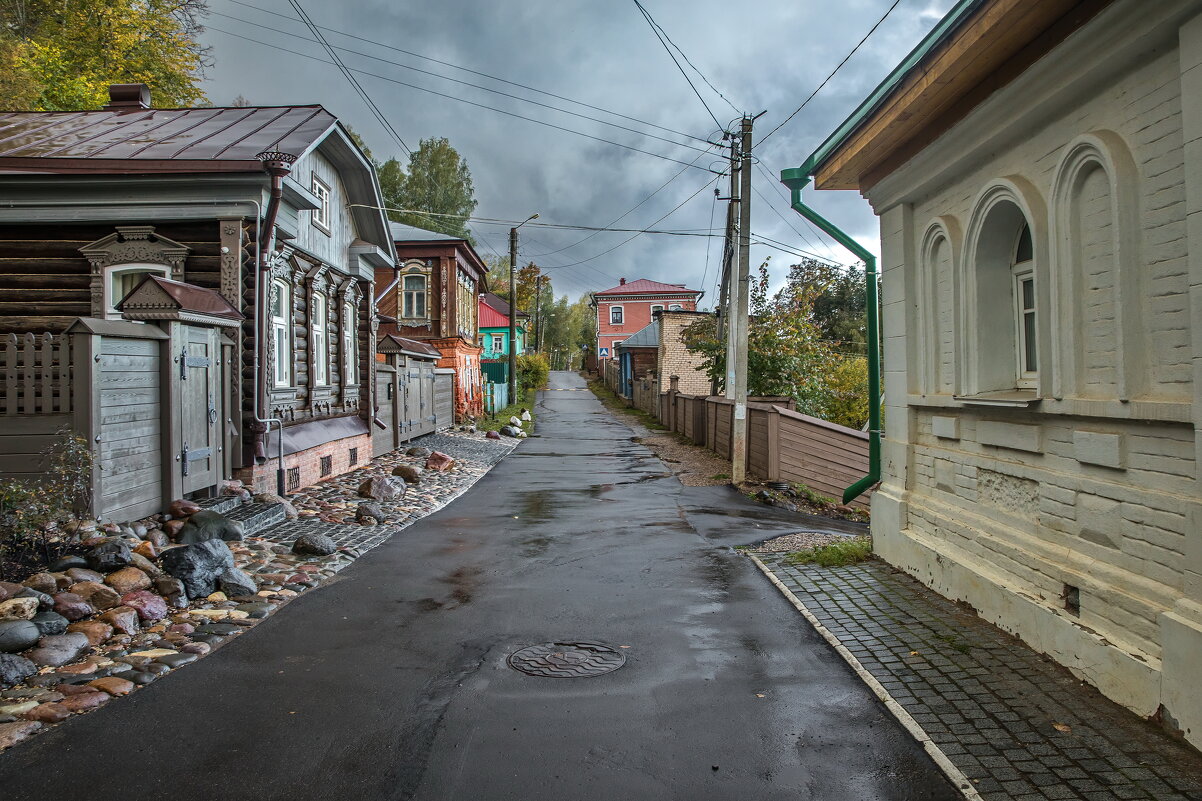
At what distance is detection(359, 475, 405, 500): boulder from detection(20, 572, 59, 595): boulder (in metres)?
6.34

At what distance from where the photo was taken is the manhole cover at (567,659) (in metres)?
4.86

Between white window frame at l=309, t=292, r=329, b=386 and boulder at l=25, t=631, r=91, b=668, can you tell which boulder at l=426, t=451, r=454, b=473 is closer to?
white window frame at l=309, t=292, r=329, b=386

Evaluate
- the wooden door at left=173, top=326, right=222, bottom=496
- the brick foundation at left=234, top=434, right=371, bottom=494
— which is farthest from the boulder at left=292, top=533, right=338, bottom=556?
the brick foundation at left=234, top=434, right=371, bottom=494

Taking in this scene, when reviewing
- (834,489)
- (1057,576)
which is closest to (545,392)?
(834,489)

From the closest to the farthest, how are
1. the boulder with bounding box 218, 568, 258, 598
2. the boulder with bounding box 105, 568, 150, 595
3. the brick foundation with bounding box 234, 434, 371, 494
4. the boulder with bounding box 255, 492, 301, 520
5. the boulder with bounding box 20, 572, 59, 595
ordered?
the boulder with bounding box 20, 572, 59, 595 → the boulder with bounding box 105, 568, 150, 595 → the boulder with bounding box 218, 568, 258, 598 → the boulder with bounding box 255, 492, 301, 520 → the brick foundation with bounding box 234, 434, 371, 494

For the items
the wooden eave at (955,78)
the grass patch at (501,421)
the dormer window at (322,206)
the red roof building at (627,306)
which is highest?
the red roof building at (627,306)

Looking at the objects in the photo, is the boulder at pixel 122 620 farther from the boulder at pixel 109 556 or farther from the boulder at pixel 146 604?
the boulder at pixel 109 556

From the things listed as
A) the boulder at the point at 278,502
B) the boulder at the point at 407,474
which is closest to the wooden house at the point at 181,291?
the boulder at the point at 278,502

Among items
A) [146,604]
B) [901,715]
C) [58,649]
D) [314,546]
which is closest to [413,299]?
[314,546]

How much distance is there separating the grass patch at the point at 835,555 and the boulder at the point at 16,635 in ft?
20.1

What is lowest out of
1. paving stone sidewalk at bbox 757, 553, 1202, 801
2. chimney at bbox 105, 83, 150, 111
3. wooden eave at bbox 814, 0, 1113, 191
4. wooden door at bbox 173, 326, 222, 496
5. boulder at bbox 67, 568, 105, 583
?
paving stone sidewalk at bbox 757, 553, 1202, 801

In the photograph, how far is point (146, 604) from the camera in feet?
18.7

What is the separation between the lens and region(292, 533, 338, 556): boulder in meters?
8.08

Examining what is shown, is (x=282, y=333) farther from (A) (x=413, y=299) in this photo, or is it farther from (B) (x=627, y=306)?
(B) (x=627, y=306)
